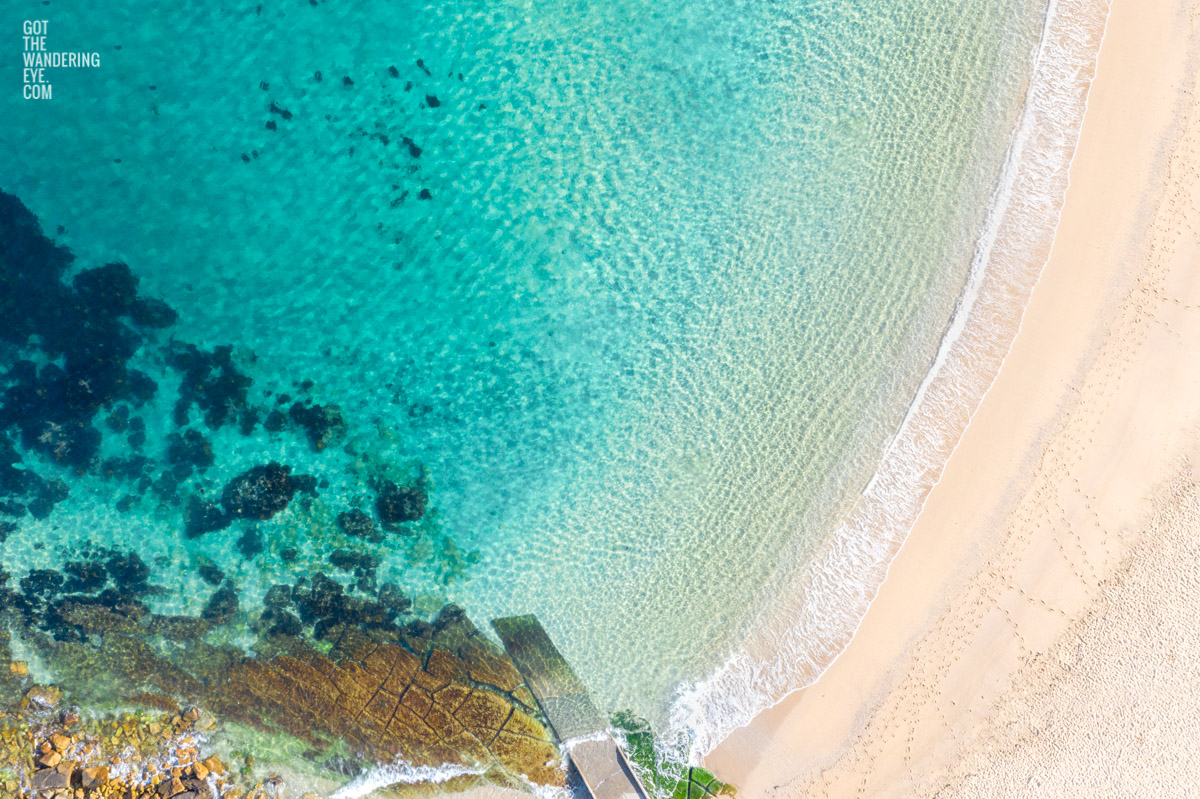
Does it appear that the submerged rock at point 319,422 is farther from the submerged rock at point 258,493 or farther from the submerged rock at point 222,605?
the submerged rock at point 222,605

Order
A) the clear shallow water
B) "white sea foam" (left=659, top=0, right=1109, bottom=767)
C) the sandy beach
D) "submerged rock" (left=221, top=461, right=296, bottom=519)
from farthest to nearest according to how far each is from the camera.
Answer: "submerged rock" (left=221, top=461, right=296, bottom=519) < the clear shallow water < "white sea foam" (left=659, top=0, right=1109, bottom=767) < the sandy beach

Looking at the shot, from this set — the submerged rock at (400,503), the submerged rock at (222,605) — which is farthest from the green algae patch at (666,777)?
the submerged rock at (222,605)

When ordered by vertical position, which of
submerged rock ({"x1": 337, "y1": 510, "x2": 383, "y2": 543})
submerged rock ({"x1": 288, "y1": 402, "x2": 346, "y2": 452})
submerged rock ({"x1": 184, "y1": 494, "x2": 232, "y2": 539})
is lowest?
Result: submerged rock ({"x1": 184, "y1": 494, "x2": 232, "y2": 539})

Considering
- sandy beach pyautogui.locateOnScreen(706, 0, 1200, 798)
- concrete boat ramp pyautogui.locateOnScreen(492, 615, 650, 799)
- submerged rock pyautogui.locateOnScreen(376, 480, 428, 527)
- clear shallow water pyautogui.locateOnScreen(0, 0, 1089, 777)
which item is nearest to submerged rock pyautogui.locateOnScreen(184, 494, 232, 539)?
clear shallow water pyautogui.locateOnScreen(0, 0, 1089, 777)

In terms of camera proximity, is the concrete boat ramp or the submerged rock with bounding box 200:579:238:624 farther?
the submerged rock with bounding box 200:579:238:624

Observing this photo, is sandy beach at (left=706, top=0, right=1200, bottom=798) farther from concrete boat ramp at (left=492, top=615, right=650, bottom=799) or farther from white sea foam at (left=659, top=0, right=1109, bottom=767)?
concrete boat ramp at (left=492, top=615, right=650, bottom=799)

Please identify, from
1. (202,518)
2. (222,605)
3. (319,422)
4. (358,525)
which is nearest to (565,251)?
(319,422)

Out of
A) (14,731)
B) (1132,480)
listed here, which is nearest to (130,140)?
(14,731)
